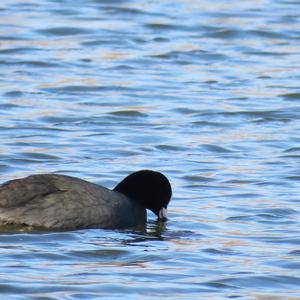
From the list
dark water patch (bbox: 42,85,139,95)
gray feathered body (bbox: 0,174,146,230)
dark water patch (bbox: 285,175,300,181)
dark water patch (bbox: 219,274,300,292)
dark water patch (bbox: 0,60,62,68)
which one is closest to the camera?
dark water patch (bbox: 219,274,300,292)

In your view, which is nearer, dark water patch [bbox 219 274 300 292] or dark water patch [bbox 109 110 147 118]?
dark water patch [bbox 219 274 300 292]

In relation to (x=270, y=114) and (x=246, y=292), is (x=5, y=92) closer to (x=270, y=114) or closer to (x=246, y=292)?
(x=270, y=114)

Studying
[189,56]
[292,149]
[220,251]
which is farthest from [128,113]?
[220,251]

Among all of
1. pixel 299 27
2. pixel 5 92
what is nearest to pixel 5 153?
pixel 5 92

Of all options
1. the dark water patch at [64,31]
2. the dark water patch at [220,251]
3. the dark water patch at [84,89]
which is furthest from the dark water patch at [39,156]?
the dark water patch at [64,31]

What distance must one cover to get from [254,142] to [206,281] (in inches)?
227

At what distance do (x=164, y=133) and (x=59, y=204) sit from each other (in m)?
4.62

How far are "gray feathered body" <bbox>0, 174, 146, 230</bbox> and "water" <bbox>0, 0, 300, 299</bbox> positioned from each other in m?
0.13

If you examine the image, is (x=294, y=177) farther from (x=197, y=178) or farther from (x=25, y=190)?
(x=25, y=190)

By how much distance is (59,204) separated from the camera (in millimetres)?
10297

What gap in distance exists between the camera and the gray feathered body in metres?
10.1

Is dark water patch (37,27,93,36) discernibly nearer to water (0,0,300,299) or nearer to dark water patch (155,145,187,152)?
water (0,0,300,299)

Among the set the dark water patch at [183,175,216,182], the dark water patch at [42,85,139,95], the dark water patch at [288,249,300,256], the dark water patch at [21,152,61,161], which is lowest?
the dark water patch at [288,249,300,256]

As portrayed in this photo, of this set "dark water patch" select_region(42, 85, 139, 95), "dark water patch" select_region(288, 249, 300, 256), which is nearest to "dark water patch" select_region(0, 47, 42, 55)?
"dark water patch" select_region(42, 85, 139, 95)
